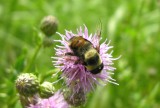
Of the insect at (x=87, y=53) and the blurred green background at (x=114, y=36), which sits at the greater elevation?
the blurred green background at (x=114, y=36)

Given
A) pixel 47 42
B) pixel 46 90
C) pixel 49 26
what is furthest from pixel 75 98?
pixel 49 26

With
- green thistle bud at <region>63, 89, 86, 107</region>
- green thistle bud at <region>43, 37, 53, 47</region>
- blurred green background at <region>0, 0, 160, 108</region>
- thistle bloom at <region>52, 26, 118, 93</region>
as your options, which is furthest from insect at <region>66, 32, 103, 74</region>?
blurred green background at <region>0, 0, 160, 108</region>

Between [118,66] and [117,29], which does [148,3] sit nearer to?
[117,29]

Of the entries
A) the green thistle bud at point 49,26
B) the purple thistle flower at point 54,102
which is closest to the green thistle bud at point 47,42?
the green thistle bud at point 49,26

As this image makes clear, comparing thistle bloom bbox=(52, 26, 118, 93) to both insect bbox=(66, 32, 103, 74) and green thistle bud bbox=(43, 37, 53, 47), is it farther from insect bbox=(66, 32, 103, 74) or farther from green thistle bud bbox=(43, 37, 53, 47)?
green thistle bud bbox=(43, 37, 53, 47)

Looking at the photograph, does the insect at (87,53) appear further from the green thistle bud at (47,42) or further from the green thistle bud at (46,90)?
the green thistle bud at (47,42)
